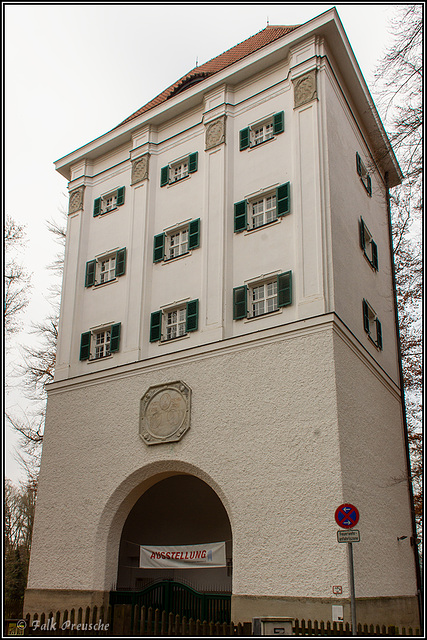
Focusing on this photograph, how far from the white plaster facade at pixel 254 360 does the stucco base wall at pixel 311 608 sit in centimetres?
5

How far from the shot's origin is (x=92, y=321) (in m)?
22.8

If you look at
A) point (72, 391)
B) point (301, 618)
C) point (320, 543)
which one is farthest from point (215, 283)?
point (301, 618)

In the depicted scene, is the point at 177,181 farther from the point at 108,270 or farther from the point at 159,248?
the point at 108,270

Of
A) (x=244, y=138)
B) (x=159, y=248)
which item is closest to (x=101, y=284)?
(x=159, y=248)

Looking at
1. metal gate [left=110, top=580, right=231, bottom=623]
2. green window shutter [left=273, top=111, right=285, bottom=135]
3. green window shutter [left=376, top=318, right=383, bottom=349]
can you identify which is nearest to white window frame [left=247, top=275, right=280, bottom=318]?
green window shutter [left=376, top=318, right=383, bottom=349]

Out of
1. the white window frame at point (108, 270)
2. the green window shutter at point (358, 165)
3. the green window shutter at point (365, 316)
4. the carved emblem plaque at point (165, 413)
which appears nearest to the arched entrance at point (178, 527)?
the carved emblem plaque at point (165, 413)

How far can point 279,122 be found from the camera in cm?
2019

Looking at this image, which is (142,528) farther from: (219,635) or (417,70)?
(417,70)

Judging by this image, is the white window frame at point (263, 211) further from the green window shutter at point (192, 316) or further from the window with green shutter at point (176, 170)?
the window with green shutter at point (176, 170)

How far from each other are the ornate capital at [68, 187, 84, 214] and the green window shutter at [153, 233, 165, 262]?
482cm

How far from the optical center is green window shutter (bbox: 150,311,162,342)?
20.5m

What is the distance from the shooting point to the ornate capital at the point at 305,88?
1955cm

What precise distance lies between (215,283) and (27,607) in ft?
38.0

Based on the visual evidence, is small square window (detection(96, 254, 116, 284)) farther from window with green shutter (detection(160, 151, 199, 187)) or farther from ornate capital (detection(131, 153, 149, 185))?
window with green shutter (detection(160, 151, 199, 187))
